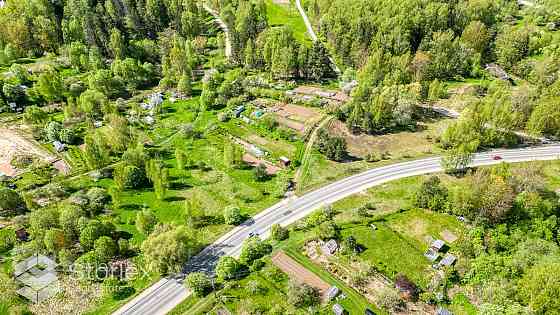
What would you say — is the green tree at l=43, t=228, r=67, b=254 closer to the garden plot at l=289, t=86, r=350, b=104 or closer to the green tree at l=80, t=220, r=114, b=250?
the green tree at l=80, t=220, r=114, b=250

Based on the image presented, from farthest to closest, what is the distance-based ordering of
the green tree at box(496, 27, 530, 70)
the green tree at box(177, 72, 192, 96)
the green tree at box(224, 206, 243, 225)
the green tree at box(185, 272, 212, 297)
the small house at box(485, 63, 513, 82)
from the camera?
1. the green tree at box(496, 27, 530, 70)
2. the small house at box(485, 63, 513, 82)
3. the green tree at box(177, 72, 192, 96)
4. the green tree at box(224, 206, 243, 225)
5. the green tree at box(185, 272, 212, 297)

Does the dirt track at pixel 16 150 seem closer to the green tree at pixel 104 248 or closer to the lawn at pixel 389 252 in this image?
the green tree at pixel 104 248

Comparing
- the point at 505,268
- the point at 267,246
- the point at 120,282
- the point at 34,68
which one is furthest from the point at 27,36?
the point at 505,268

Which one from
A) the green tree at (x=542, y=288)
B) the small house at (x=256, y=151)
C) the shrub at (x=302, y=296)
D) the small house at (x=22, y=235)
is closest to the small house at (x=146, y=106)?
the small house at (x=256, y=151)

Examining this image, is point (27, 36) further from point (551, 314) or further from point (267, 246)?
point (551, 314)

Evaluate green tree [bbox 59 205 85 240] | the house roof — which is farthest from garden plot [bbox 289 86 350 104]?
green tree [bbox 59 205 85 240]

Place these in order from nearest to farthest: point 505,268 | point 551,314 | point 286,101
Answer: point 551,314, point 505,268, point 286,101
